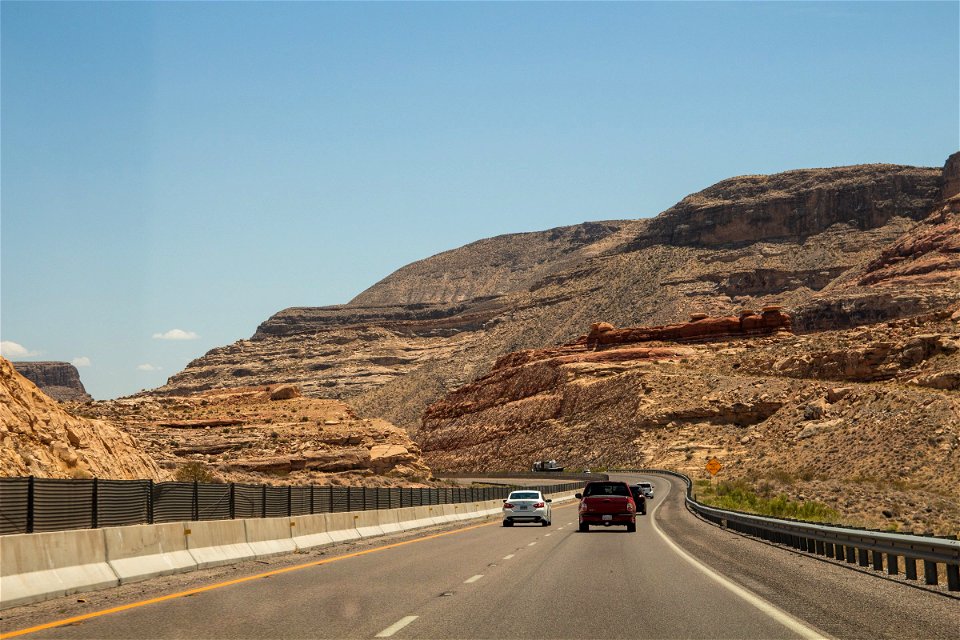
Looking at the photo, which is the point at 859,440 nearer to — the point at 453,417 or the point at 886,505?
the point at 886,505

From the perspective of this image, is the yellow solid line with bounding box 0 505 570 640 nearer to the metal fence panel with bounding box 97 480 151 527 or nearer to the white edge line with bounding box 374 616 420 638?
the metal fence panel with bounding box 97 480 151 527

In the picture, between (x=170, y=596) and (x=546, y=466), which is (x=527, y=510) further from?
(x=546, y=466)

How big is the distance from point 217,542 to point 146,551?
9.52ft

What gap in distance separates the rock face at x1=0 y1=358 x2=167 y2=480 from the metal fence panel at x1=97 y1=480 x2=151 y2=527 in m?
11.7

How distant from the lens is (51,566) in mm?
13656

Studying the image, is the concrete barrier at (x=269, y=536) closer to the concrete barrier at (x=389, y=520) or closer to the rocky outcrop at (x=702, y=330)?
the concrete barrier at (x=389, y=520)

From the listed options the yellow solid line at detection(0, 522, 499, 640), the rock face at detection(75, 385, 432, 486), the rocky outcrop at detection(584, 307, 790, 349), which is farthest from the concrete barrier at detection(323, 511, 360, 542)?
the rocky outcrop at detection(584, 307, 790, 349)

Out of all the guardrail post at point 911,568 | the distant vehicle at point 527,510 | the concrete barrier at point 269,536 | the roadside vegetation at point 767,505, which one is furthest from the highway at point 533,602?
the roadside vegetation at point 767,505

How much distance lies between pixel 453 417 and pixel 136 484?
119838mm

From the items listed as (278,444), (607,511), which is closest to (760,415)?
(278,444)

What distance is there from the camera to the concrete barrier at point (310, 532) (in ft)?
77.4

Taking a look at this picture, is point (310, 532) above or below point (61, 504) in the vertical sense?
below

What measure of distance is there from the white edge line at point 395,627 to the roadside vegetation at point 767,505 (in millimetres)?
24303

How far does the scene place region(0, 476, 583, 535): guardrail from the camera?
47.9ft
